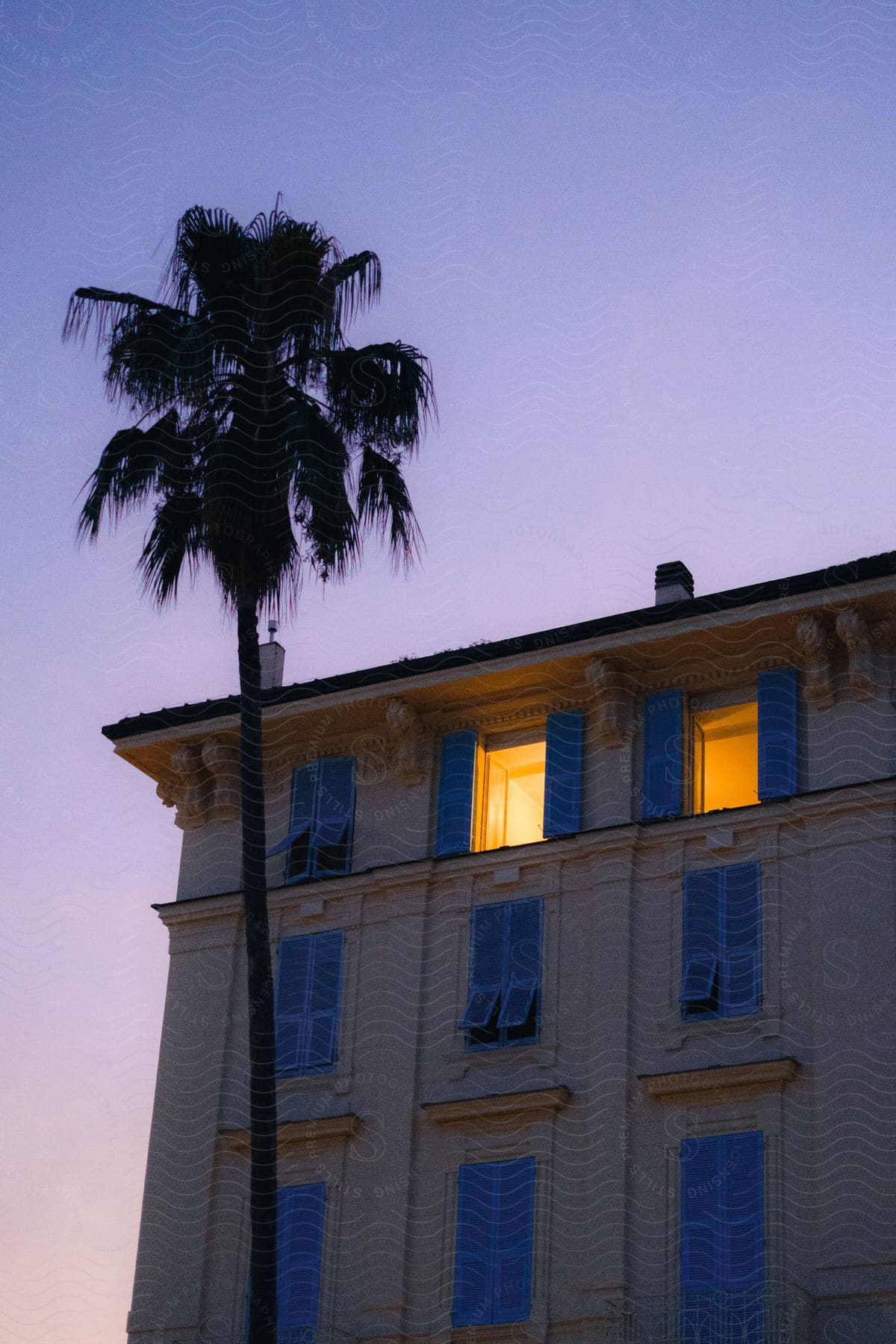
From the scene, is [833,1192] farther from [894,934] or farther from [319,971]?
[319,971]

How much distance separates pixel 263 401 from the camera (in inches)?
903

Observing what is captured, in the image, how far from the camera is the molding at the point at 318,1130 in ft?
86.7

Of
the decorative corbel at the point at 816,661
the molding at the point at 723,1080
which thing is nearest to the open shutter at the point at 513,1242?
the molding at the point at 723,1080

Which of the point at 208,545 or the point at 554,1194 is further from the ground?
the point at 208,545

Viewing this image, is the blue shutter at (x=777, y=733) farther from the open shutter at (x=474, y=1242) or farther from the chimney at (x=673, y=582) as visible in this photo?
the open shutter at (x=474, y=1242)

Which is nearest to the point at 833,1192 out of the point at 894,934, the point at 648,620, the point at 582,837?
the point at 894,934

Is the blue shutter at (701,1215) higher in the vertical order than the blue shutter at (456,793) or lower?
lower

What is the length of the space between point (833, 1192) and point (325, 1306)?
6.22m

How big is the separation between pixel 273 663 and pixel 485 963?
21.1 feet

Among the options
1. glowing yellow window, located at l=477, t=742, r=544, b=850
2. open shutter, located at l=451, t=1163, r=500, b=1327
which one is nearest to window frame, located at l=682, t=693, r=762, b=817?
glowing yellow window, located at l=477, t=742, r=544, b=850

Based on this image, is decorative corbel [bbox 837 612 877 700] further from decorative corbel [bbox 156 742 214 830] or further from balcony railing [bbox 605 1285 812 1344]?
decorative corbel [bbox 156 742 214 830]

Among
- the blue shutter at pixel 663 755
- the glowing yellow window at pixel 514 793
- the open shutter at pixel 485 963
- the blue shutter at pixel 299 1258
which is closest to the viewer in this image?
the blue shutter at pixel 299 1258

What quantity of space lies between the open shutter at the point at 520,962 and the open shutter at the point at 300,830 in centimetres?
323

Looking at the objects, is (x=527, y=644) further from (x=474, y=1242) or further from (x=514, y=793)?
(x=474, y=1242)
